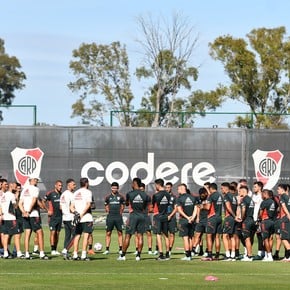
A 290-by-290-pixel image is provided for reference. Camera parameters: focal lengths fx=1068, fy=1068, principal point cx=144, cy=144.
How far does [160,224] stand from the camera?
27.3 m

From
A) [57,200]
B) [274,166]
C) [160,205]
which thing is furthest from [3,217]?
[274,166]

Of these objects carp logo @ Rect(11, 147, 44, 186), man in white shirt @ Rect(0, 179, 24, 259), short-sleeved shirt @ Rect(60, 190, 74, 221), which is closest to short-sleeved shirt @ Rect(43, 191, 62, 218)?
short-sleeved shirt @ Rect(60, 190, 74, 221)

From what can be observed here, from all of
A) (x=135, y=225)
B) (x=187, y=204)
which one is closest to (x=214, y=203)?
(x=187, y=204)

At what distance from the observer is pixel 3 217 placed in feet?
88.1

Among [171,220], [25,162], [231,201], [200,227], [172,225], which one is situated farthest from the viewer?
[25,162]

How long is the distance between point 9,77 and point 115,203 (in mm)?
58126

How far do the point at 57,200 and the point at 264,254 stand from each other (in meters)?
5.70

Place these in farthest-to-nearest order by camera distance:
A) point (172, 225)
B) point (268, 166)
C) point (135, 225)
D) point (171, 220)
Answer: point (268, 166) < point (172, 225) < point (171, 220) < point (135, 225)

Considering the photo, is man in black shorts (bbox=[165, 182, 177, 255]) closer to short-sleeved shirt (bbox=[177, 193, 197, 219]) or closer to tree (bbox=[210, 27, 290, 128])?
short-sleeved shirt (bbox=[177, 193, 197, 219])

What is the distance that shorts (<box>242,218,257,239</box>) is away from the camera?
1073 inches

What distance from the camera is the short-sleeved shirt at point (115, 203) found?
28.9 m

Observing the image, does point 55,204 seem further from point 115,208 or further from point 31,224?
point 115,208

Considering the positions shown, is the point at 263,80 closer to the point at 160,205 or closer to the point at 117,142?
the point at 117,142

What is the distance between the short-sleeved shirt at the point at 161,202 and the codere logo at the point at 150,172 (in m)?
12.1
